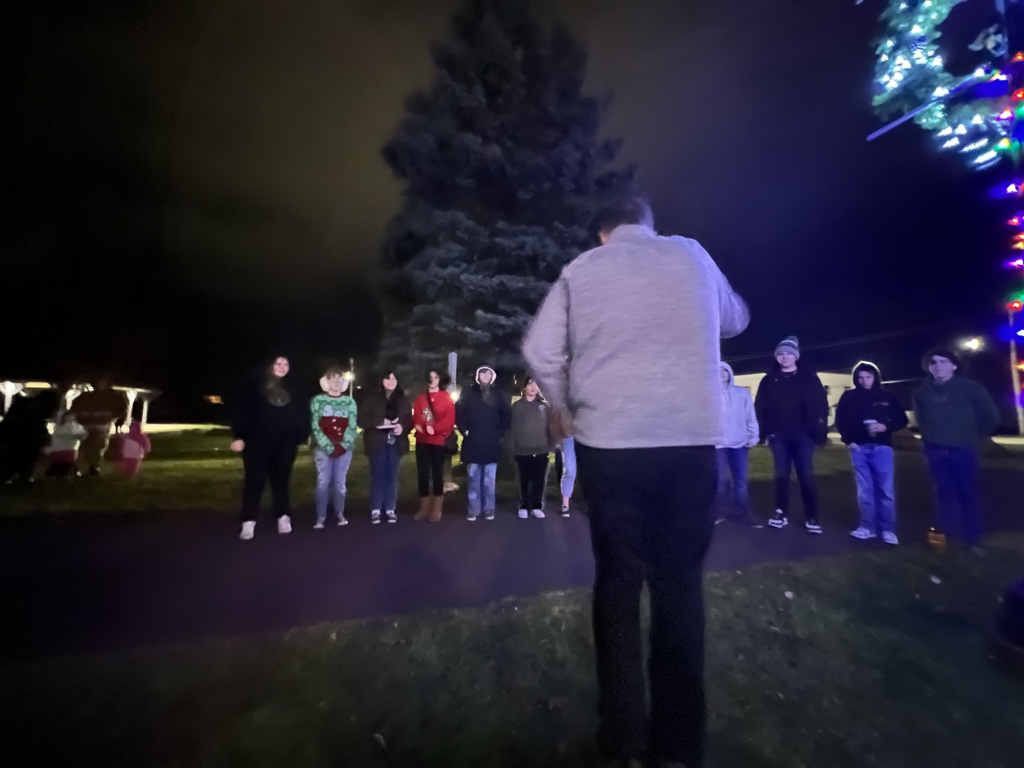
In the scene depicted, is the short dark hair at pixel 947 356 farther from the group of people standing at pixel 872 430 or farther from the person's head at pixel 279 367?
the person's head at pixel 279 367

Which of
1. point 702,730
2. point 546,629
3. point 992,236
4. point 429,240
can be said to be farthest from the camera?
point 992,236

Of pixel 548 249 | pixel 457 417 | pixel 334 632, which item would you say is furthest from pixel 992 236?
pixel 334 632

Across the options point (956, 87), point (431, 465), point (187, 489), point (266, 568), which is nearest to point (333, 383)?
point (431, 465)

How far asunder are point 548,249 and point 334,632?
29.4 ft

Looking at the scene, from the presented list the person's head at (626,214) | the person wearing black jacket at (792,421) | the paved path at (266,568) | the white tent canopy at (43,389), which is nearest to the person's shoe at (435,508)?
the paved path at (266,568)

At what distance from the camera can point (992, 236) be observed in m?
14.9

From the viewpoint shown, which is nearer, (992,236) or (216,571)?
(216,571)

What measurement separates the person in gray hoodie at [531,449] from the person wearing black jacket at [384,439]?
1393mm

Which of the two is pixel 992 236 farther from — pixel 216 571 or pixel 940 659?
pixel 216 571

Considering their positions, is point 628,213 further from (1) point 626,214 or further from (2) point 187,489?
(2) point 187,489

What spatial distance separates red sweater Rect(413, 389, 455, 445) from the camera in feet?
24.5

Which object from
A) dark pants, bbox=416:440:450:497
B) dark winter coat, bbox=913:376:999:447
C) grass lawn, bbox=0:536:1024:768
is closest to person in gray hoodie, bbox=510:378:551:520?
dark pants, bbox=416:440:450:497

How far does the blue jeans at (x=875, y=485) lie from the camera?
6.31 metres

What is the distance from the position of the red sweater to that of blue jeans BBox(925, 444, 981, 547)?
540 cm
